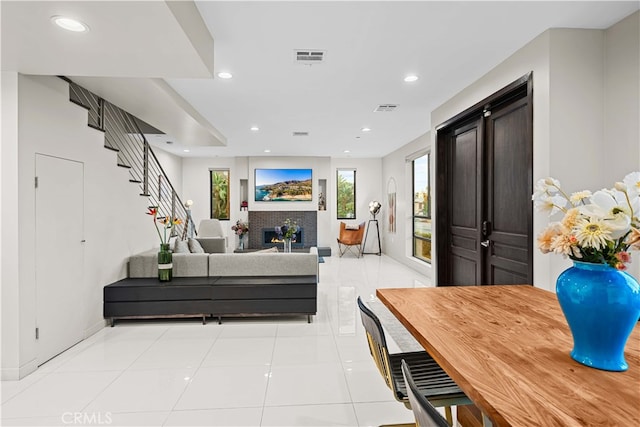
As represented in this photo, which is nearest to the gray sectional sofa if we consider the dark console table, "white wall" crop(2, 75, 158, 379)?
→ the dark console table

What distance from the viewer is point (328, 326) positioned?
384cm

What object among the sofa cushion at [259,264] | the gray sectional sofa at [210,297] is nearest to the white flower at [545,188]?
the gray sectional sofa at [210,297]

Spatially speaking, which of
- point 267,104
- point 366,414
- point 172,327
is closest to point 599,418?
point 366,414

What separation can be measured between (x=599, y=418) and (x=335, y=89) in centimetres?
366

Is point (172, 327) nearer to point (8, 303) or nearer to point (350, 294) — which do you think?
point (8, 303)

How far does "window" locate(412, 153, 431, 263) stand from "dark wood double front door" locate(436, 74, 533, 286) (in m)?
2.42

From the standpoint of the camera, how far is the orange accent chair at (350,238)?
888 centimetres

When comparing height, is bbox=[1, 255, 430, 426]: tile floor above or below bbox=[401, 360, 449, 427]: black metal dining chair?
below

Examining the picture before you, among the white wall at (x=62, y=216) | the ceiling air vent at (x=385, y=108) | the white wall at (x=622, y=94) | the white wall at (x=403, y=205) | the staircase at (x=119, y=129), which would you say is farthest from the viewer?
the white wall at (x=403, y=205)

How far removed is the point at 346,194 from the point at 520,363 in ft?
28.3
